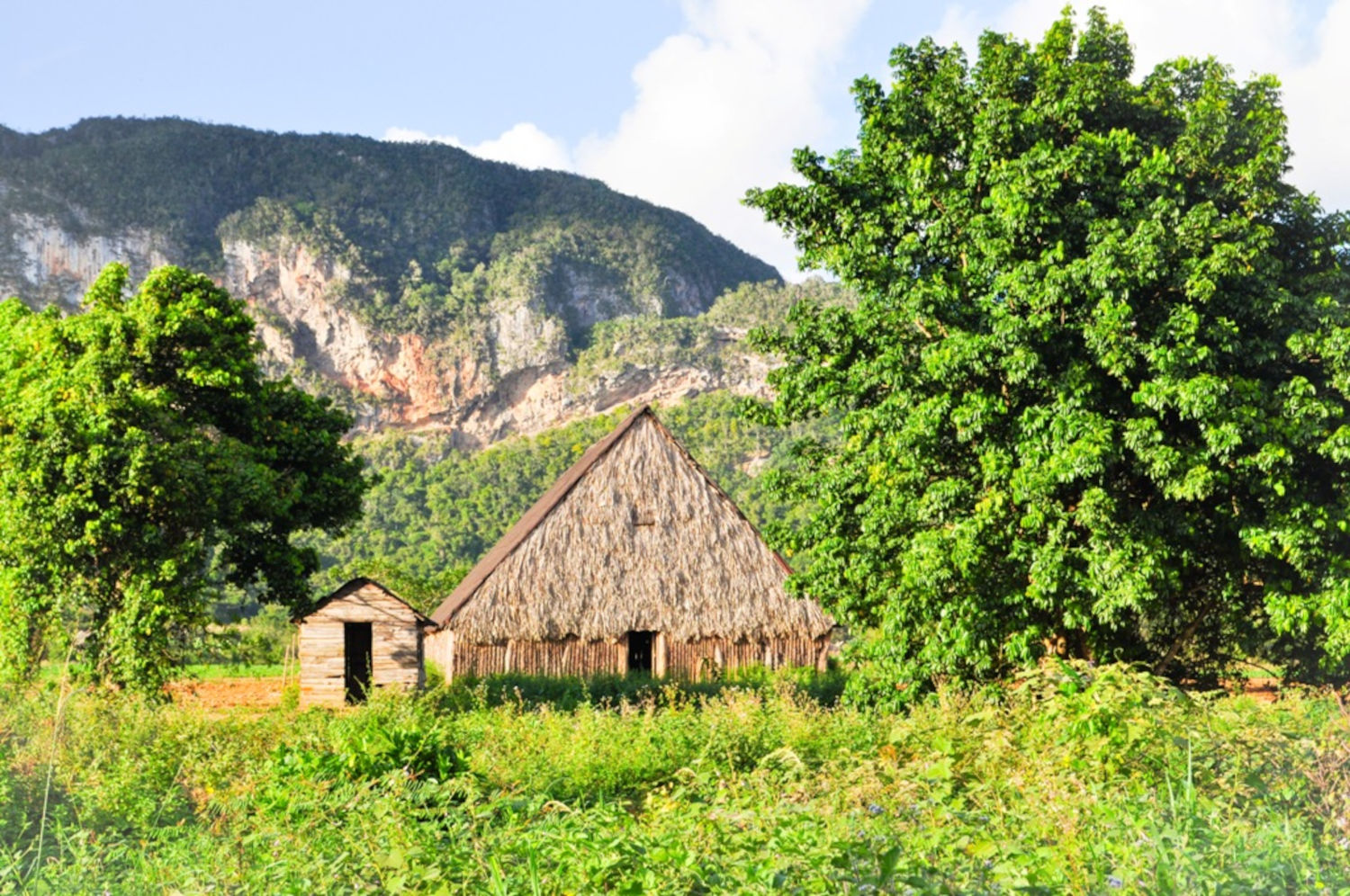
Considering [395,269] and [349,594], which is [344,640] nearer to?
[349,594]

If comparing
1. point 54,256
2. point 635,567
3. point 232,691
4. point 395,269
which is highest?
point 54,256

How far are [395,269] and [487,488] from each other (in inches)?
1724

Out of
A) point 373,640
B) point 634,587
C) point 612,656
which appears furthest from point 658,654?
point 373,640

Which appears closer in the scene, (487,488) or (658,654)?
(658,654)

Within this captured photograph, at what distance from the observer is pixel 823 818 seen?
16.4ft

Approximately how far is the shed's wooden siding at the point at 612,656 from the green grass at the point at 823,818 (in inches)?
416

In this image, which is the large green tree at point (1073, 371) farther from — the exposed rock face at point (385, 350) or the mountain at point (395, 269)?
the exposed rock face at point (385, 350)

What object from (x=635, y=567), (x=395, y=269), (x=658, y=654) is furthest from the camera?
(x=395, y=269)

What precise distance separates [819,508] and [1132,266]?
441cm

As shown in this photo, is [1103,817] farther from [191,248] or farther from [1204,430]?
[191,248]

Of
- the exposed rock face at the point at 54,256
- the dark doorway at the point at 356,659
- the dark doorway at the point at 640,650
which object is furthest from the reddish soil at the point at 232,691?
the exposed rock face at the point at 54,256

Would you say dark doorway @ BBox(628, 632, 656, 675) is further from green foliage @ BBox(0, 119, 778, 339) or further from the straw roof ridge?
green foliage @ BBox(0, 119, 778, 339)

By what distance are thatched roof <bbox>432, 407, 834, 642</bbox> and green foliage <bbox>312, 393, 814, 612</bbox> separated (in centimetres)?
2132

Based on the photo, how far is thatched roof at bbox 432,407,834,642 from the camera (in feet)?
67.3
